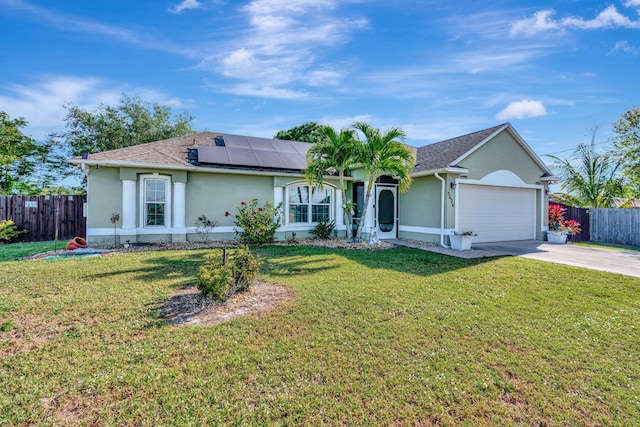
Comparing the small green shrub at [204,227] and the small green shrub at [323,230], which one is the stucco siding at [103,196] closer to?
the small green shrub at [204,227]

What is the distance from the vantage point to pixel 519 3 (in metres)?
8.84

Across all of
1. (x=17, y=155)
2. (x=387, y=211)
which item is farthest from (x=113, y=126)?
(x=387, y=211)

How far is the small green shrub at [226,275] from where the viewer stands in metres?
4.89

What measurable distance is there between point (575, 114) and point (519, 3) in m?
14.5

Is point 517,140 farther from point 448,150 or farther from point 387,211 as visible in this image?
point 387,211

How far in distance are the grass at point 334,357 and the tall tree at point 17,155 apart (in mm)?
18563

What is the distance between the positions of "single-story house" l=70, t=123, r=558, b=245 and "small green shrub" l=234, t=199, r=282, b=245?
34.1 inches

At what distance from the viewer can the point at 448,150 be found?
13.2 metres

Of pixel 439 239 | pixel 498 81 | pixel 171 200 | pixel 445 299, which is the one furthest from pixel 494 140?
pixel 171 200

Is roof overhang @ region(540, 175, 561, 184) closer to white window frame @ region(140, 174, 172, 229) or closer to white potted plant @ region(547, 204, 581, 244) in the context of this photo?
→ white potted plant @ region(547, 204, 581, 244)

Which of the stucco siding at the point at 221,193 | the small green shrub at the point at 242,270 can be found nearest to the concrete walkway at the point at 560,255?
the stucco siding at the point at 221,193

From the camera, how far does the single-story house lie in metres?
10.8

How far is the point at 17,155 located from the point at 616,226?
34824 millimetres

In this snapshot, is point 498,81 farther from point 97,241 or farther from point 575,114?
point 97,241
